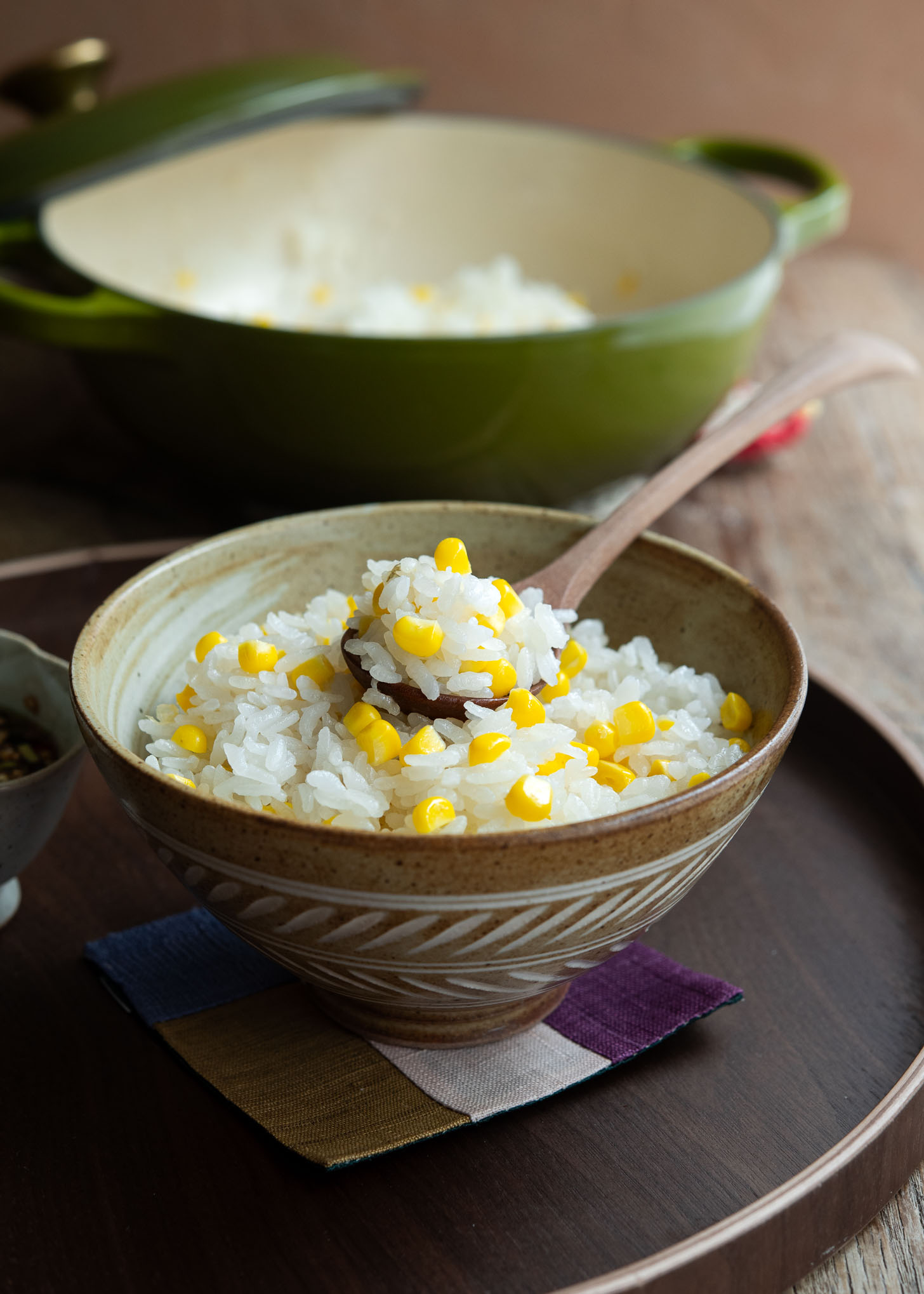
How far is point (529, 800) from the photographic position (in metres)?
1.02

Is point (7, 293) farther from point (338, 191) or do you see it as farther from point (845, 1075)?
point (845, 1075)

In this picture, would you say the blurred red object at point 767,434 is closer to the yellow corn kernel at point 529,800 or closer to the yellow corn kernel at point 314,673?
the yellow corn kernel at point 314,673

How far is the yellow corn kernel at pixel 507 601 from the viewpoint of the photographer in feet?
3.88

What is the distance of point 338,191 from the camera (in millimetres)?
2789

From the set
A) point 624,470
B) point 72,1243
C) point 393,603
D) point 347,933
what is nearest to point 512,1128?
point 347,933

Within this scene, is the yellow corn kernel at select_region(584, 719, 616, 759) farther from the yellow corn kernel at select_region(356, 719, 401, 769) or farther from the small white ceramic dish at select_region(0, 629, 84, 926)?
the small white ceramic dish at select_region(0, 629, 84, 926)

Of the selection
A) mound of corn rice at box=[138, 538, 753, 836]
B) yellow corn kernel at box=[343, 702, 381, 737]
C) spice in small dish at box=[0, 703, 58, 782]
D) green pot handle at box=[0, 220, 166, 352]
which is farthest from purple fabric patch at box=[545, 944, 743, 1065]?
green pot handle at box=[0, 220, 166, 352]

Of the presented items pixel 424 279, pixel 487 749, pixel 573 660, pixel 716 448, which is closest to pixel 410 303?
pixel 424 279

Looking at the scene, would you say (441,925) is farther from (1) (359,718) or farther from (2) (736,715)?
(2) (736,715)

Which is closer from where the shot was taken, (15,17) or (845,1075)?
(845,1075)

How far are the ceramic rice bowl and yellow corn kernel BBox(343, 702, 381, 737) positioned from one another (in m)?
0.19

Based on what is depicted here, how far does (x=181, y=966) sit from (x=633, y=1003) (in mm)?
433

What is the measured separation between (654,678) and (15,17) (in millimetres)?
3555

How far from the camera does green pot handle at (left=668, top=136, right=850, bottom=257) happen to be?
7.80 feet
